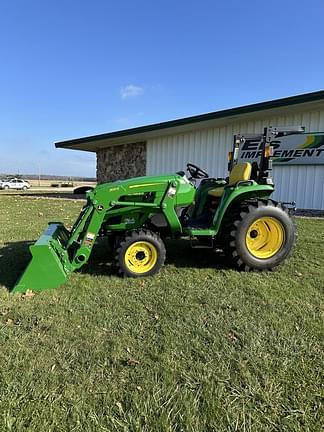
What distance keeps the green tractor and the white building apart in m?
6.55

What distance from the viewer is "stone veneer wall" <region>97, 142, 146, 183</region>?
1641 centimetres

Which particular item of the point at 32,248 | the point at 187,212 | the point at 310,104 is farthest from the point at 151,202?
the point at 310,104

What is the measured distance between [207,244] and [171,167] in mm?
10091

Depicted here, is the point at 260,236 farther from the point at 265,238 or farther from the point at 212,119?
Result: the point at 212,119

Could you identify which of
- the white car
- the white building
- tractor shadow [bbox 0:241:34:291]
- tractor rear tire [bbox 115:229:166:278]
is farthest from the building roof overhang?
the white car

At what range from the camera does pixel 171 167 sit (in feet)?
48.4

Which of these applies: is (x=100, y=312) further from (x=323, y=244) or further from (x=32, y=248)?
(x=323, y=244)

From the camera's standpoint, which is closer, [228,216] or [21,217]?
[228,216]

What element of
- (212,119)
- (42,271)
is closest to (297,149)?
(212,119)

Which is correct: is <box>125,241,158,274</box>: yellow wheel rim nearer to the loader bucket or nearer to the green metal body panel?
the green metal body panel

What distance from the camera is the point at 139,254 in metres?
4.10

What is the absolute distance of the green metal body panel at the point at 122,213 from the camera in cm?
385

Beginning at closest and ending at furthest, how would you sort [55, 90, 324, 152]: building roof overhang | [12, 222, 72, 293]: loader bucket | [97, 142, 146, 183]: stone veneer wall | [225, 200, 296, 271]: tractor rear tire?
[12, 222, 72, 293]: loader bucket, [225, 200, 296, 271]: tractor rear tire, [55, 90, 324, 152]: building roof overhang, [97, 142, 146, 183]: stone veneer wall

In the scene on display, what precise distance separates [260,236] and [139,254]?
5.51 ft
